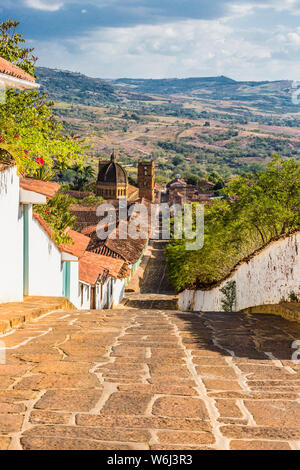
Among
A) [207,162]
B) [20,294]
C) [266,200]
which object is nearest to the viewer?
[20,294]

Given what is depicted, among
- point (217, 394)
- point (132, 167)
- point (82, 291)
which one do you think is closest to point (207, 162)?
point (132, 167)

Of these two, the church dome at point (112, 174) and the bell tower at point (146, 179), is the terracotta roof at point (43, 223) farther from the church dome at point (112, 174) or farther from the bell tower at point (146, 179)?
the bell tower at point (146, 179)

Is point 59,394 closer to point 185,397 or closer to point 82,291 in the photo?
point 185,397

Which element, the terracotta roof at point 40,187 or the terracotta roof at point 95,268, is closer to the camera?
the terracotta roof at point 40,187

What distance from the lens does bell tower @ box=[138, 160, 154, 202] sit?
91438 mm

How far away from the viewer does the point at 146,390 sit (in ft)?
11.2

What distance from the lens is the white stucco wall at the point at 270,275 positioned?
7.83 meters

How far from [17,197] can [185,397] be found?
4853 millimetres

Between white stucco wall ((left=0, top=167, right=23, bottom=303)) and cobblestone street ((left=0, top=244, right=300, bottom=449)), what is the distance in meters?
1.28

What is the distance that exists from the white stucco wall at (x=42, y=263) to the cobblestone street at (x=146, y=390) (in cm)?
284

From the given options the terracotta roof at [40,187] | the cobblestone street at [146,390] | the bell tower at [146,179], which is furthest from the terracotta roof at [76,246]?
the bell tower at [146,179]

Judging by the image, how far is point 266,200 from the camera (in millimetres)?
13250

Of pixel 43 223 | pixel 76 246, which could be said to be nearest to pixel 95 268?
pixel 76 246

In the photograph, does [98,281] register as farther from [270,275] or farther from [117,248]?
[117,248]
